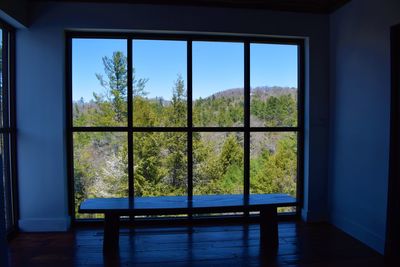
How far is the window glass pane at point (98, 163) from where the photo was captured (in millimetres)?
4039

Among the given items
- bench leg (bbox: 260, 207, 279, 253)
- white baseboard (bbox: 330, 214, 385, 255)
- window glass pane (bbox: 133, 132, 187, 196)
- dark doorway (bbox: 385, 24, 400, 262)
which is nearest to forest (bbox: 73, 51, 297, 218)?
window glass pane (bbox: 133, 132, 187, 196)

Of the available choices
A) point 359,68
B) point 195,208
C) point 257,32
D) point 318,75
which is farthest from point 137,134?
point 359,68

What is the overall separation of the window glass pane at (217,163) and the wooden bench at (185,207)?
20.6 inches

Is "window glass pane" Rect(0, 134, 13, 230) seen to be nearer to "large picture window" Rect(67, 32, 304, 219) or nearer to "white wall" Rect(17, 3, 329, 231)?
"white wall" Rect(17, 3, 329, 231)

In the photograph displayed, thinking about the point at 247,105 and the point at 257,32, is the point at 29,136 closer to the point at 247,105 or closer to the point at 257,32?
the point at 247,105

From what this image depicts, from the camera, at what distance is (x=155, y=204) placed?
10.9 ft

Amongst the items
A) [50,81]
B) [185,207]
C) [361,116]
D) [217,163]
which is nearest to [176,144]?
[217,163]

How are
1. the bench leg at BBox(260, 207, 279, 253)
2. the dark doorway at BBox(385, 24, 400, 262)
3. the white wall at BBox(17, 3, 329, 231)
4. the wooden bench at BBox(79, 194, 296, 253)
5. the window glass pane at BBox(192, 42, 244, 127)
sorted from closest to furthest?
the dark doorway at BBox(385, 24, 400, 262), the wooden bench at BBox(79, 194, 296, 253), the bench leg at BBox(260, 207, 279, 253), the white wall at BBox(17, 3, 329, 231), the window glass pane at BBox(192, 42, 244, 127)

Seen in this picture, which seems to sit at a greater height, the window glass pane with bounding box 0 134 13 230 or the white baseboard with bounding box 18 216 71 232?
the window glass pane with bounding box 0 134 13 230

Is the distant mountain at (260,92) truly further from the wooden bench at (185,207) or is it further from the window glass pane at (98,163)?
the wooden bench at (185,207)

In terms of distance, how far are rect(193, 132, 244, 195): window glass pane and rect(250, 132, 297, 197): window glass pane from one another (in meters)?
0.19

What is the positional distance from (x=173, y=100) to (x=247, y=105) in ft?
3.18

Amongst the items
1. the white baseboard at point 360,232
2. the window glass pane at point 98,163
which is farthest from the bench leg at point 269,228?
the window glass pane at point 98,163

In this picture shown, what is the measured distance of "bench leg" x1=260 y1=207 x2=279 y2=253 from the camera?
11.3 ft
